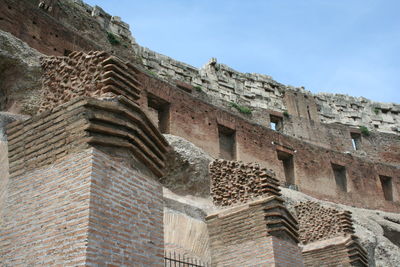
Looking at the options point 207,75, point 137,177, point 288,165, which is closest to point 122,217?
point 137,177

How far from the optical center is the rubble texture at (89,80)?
4.86m

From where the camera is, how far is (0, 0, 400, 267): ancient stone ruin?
403 centimetres

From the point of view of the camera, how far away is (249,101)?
2914cm

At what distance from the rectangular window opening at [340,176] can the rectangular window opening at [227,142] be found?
645 cm

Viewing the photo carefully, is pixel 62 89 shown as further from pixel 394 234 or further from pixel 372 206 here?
pixel 372 206

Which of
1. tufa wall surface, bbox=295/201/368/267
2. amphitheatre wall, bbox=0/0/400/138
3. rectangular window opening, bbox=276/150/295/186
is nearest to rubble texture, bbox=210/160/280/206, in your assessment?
tufa wall surface, bbox=295/201/368/267

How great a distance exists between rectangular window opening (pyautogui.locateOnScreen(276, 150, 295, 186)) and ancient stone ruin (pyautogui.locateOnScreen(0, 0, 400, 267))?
87 millimetres

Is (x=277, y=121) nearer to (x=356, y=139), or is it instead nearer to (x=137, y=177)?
(x=356, y=139)

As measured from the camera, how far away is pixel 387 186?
22484 mm

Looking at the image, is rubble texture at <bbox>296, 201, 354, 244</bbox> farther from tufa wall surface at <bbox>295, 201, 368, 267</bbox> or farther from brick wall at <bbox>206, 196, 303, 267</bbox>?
brick wall at <bbox>206, 196, 303, 267</bbox>

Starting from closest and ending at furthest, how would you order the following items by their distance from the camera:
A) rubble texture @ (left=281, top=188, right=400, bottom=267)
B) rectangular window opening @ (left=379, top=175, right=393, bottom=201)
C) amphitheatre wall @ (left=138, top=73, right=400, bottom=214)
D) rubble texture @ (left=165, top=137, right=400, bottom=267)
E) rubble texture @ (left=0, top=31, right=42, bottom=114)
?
rubble texture @ (left=0, top=31, right=42, bottom=114) → rubble texture @ (left=165, top=137, right=400, bottom=267) → rubble texture @ (left=281, top=188, right=400, bottom=267) → amphitheatre wall @ (left=138, top=73, right=400, bottom=214) → rectangular window opening @ (left=379, top=175, right=393, bottom=201)

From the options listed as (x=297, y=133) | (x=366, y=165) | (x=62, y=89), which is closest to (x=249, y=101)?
(x=297, y=133)

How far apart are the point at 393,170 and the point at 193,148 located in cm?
1627

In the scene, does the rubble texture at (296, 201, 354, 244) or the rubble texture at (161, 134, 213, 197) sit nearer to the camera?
the rubble texture at (161, 134, 213, 197)
